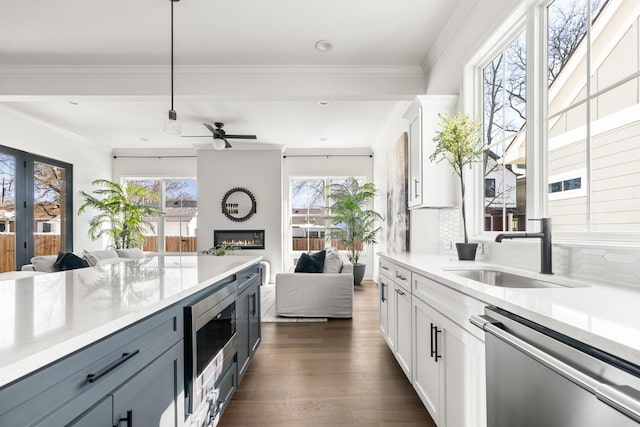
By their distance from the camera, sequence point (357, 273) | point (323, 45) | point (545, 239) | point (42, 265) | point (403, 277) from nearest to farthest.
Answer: point (545, 239) → point (403, 277) → point (323, 45) → point (42, 265) → point (357, 273)

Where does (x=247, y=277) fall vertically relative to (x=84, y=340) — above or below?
below

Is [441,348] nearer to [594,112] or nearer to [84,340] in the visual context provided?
[594,112]

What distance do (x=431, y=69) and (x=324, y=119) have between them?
2.27 m

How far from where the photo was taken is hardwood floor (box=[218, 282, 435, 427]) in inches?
77.3

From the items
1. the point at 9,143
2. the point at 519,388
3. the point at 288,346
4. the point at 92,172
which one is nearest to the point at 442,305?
the point at 519,388

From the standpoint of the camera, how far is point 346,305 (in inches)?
157

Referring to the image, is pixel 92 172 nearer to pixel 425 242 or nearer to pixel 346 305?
pixel 346 305

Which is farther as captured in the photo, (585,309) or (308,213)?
(308,213)

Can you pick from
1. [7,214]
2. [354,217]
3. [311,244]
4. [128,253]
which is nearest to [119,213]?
[128,253]

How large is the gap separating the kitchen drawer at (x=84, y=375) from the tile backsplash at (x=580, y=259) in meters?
A: 1.72

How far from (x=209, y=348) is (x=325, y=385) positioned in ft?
3.68

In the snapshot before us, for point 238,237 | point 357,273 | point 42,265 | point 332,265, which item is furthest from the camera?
point 238,237

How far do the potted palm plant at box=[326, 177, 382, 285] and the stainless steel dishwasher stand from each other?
17.0ft

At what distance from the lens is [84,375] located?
0.78 meters
